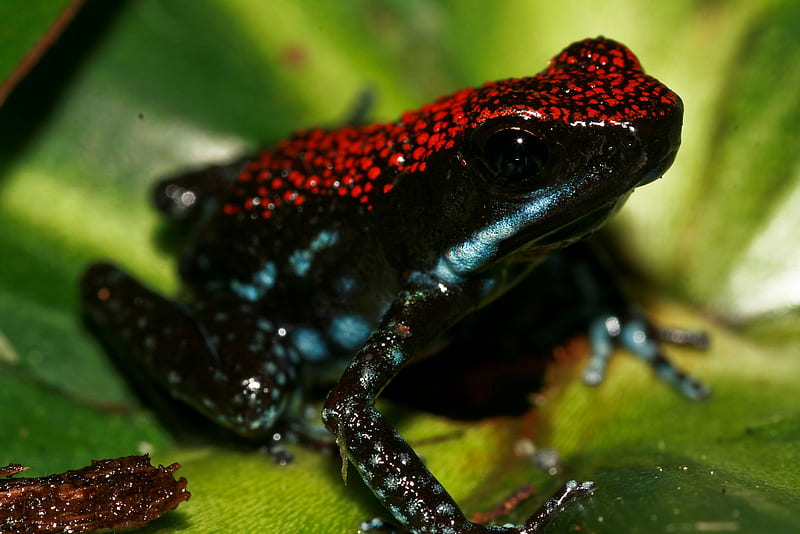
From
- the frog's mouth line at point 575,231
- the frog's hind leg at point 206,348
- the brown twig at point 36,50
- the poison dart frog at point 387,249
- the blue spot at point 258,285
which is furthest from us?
the blue spot at point 258,285

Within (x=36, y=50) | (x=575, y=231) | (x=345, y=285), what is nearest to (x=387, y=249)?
(x=345, y=285)

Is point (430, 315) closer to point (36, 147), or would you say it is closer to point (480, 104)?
point (480, 104)

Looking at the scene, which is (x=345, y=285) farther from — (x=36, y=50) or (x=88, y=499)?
(x=36, y=50)

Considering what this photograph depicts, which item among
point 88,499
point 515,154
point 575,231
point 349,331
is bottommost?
point 88,499

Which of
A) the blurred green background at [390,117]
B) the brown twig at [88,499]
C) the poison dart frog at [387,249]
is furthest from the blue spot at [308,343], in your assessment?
the brown twig at [88,499]

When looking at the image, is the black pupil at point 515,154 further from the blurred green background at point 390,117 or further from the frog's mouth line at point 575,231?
the blurred green background at point 390,117

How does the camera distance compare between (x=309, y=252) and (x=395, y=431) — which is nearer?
(x=395, y=431)
